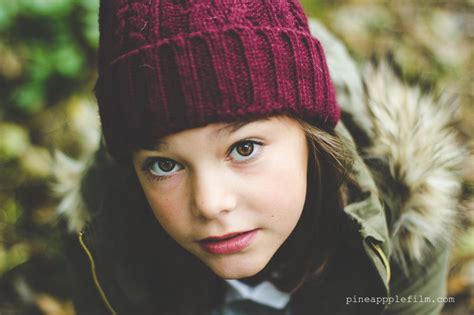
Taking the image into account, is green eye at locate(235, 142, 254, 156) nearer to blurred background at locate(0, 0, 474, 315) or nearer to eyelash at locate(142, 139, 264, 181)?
eyelash at locate(142, 139, 264, 181)

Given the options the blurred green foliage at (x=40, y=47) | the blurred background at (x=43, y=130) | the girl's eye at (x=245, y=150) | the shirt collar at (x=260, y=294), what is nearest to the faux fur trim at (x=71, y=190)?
the blurred background at (x=43, y=130)

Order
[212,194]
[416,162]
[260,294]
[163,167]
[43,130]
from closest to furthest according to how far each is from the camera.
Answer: [212,194] < [163,167] < [416,162] < [260,294] < [43,130]

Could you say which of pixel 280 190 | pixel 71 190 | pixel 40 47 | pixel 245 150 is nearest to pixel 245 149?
pixel 245 150

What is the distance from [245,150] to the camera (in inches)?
44.8

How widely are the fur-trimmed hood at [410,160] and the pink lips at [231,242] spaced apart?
0.42 m

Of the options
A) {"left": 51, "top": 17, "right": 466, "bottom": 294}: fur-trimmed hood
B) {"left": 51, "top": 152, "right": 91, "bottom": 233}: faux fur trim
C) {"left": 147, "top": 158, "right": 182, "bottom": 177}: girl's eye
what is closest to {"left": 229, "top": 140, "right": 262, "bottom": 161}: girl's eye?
{"left": 147, "top": 158, "right": 182, "bottom": 177}: girl's eye

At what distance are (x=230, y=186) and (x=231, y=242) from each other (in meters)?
0.16

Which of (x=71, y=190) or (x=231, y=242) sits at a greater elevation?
(x=231, y=242)

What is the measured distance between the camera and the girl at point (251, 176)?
3.58 feet

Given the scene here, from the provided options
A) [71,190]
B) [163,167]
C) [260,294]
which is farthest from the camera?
[71,190]

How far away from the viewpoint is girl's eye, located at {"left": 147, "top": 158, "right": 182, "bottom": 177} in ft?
3.83

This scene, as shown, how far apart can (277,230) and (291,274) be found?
0.42 meters

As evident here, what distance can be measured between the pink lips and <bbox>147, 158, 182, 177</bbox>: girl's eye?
18cm

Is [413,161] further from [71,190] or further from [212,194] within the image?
[71,190]
